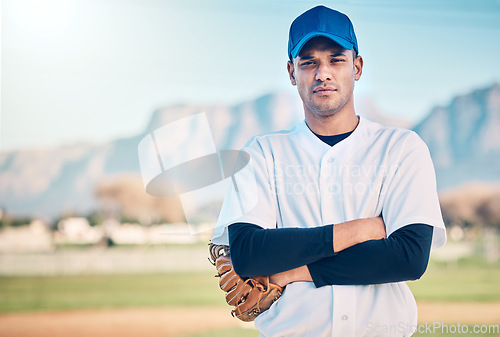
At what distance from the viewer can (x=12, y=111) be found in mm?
23844

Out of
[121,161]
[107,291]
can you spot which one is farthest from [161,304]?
[121,161]

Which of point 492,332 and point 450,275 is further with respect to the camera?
point 450,275

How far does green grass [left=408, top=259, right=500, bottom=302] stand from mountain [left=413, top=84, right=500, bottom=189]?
→ 11.3 meters

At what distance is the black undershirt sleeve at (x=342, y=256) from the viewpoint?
3.95 ft

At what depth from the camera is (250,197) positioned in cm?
134

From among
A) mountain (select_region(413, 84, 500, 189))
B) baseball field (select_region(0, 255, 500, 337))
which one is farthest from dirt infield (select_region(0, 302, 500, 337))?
mountain (select_region(413, 84, 500, 189))

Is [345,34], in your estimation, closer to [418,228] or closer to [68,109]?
[418,228]

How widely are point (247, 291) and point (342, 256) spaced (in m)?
0.26

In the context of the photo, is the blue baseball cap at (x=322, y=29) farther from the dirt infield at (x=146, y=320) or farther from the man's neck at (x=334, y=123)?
the dirt infield at (x=146, y=320)

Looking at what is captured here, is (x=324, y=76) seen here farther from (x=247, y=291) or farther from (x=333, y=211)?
(x=247, y=291)

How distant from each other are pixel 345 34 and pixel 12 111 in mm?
25180

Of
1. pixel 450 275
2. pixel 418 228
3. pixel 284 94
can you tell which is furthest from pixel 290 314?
pixel 284 94

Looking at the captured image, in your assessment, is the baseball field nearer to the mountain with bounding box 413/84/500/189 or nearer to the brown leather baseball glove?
the brown leather baseball glove

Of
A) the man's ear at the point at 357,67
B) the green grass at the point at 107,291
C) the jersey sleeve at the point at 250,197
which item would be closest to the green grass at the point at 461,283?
the green grass at the point at 107,291
